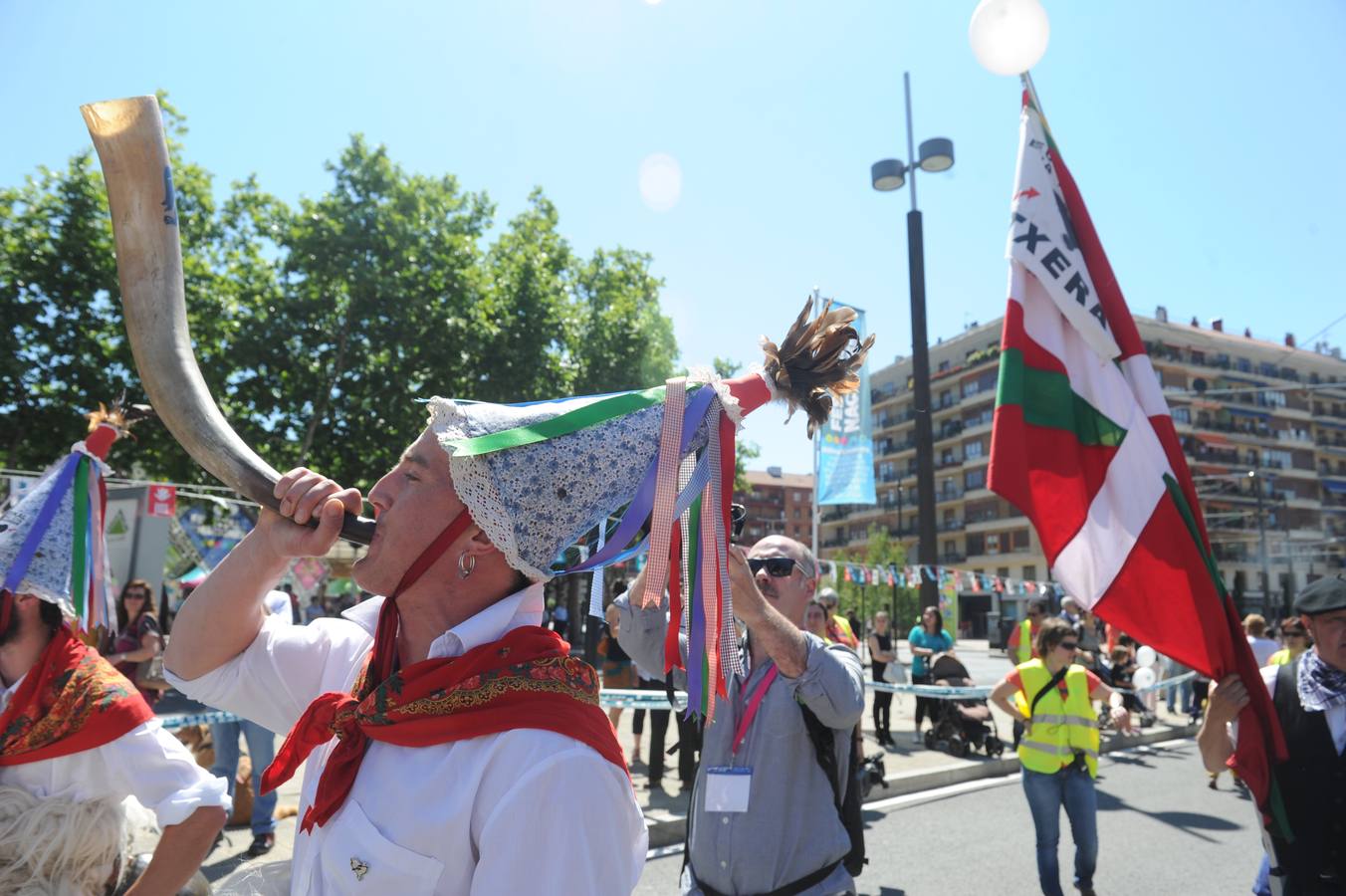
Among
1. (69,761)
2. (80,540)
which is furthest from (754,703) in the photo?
(80,540)

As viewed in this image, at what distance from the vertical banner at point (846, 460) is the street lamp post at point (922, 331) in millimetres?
2124

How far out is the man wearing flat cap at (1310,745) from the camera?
306cm

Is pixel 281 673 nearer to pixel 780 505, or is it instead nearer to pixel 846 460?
pixel 846 460

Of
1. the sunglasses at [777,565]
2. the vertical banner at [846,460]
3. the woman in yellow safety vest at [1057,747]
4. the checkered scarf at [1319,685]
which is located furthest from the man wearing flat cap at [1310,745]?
the vertical banner at [846,460]

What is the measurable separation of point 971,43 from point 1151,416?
71.7 inches

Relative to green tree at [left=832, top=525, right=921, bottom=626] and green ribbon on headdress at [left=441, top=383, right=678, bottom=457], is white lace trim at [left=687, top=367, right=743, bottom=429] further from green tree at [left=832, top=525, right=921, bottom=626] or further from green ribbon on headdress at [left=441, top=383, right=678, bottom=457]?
green tree at [left=832, top=525, right=921, bottom=626]

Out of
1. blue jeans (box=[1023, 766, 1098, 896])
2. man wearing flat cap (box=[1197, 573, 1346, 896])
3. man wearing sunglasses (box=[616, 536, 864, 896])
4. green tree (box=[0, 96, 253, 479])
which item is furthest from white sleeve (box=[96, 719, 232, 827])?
green tree (box=[0, 96, 253, 479])

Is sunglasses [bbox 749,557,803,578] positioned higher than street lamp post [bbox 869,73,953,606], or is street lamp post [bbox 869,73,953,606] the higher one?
street lamp post [bbox 869,73,953,606]

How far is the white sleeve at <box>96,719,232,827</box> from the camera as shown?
8.64ft

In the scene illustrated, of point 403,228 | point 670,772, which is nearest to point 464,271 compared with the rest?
point 403,228

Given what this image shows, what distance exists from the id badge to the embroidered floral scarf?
1.60 meters

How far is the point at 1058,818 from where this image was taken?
5500mm

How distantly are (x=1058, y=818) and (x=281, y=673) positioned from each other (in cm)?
525

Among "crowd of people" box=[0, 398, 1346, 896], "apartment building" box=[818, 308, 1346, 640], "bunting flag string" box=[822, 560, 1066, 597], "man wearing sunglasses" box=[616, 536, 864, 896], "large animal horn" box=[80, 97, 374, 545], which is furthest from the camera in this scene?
"apartment building" box=[818, 308, 1346, 640]
